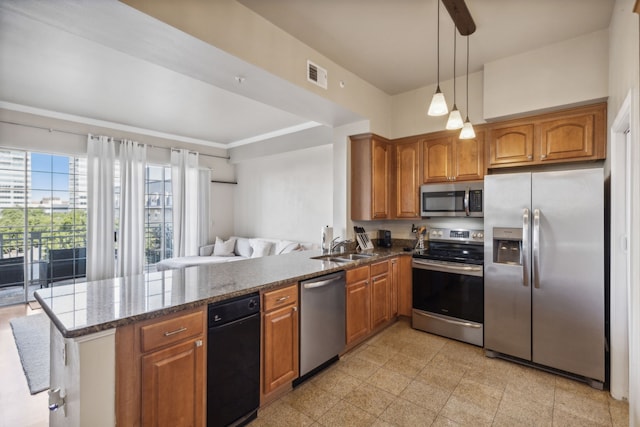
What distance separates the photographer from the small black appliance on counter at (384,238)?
4.16 meters

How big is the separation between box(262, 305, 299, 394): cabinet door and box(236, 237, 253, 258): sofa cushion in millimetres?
3949

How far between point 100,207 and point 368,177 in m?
4.39

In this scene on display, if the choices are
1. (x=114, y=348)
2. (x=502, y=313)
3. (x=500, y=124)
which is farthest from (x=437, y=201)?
(x=114, y=348)

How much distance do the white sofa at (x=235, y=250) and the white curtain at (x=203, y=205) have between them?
24 centimetres

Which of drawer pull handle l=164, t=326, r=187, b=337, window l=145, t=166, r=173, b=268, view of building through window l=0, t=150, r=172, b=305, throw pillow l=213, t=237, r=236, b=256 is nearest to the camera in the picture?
drawer pull handle l=164, t=326, r=187, b=337

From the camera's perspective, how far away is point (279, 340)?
217 cm

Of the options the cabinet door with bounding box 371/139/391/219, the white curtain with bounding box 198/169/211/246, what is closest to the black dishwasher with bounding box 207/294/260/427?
the cabinet door with bounding box 371/139/391/219

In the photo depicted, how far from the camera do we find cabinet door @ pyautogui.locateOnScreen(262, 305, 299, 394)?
6.85ft

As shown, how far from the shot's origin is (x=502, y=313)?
110 inches

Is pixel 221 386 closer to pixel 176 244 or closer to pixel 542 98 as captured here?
pixel 542 98

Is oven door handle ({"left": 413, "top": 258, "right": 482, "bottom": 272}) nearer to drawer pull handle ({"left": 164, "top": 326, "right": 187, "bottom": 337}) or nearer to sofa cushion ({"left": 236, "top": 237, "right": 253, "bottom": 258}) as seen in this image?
drawer pull handle ({"left": 164, "top": 326, "right": 187, "bottom": 337})

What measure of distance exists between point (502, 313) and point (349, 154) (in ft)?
7.72

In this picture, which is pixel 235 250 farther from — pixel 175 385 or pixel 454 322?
pixel 175 385

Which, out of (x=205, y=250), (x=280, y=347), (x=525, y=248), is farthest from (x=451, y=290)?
(x=205, y=250)
